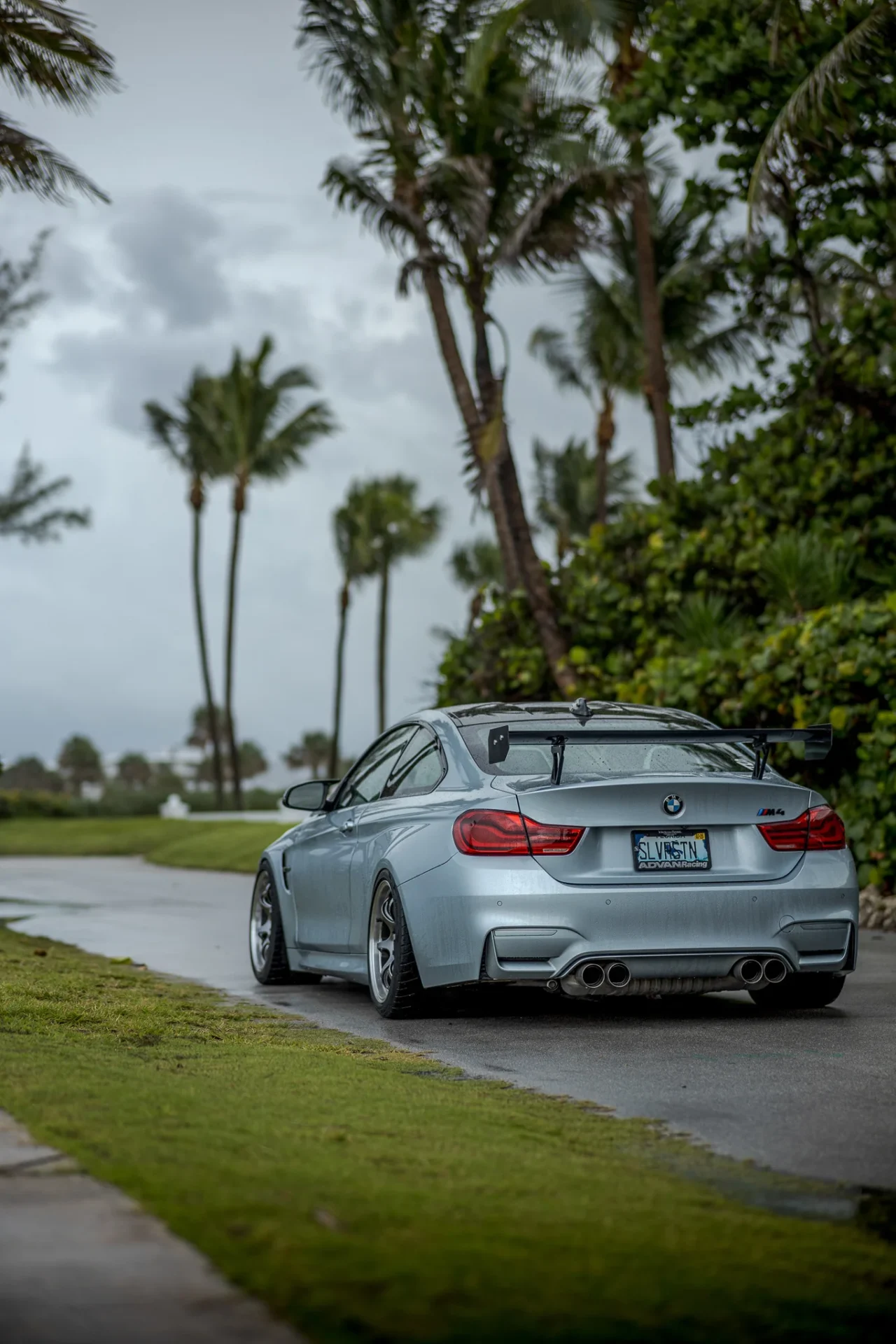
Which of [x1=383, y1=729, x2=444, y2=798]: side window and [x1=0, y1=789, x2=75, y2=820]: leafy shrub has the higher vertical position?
[x1=0, y1=789, x2=75, y2=820]: leafy shrub

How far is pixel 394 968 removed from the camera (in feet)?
26.9

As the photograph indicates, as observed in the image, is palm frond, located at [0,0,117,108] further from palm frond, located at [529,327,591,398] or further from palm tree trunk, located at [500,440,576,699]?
palm frond, located at [529,327,591,398]

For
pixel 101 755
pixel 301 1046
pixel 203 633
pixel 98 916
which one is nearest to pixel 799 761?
pixel 98 916

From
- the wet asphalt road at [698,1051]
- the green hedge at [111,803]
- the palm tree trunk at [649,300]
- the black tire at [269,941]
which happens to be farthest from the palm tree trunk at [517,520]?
the green hedge at [111,803]

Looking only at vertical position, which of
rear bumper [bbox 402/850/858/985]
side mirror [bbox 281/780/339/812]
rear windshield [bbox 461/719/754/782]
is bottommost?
rear bumper [bbox 402/850/858/985]

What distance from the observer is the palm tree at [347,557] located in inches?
2672

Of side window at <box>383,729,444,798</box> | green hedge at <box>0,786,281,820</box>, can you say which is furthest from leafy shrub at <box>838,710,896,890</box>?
green hedge at <box>0,786,281,820</box>

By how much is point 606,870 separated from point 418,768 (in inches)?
57.9

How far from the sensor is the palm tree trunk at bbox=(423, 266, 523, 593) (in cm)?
2122

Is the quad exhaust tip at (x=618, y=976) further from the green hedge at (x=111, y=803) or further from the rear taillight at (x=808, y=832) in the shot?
the green hedge at (x=111, y=803)

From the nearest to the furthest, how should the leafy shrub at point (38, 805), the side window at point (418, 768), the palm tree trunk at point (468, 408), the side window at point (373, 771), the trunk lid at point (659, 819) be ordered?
the trunk lid at point (659, 819) < the side window at point (418, 768) < the side window at point (373, 771) < the palm tree trunk at point (468, 408) < the leafy shrub at point (38, 805)

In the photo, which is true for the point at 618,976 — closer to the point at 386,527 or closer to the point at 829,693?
the point at 829,693

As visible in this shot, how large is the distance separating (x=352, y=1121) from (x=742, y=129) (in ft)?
46.5

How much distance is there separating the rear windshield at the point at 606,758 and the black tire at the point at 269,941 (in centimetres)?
234
